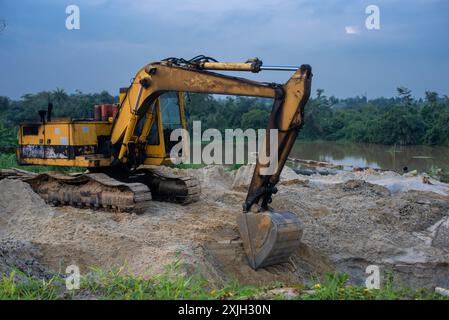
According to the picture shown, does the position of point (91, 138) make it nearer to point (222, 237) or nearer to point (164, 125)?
point (164, 125)

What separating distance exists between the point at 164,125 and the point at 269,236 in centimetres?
382

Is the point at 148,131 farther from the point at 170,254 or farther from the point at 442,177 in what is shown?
the point at 442,177

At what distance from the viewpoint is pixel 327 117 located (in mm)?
48875

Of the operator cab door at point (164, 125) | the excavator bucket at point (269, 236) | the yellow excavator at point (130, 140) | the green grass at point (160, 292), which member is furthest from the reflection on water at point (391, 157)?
the green grass at point (160, 292)

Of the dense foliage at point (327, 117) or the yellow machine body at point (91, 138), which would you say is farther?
the dense foliage at point (327, 117)

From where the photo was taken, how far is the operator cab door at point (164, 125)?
386 inches

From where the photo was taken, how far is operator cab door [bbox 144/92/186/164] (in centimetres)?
980

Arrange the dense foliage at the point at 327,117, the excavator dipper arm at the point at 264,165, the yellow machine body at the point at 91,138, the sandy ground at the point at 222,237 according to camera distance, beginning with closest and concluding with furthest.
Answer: the sandy ground at the point at 222,237, the excavator dipper arm at the point at 264,165, the yellow machine body at the point at 91,138, the dense foliage at the point at 327,117

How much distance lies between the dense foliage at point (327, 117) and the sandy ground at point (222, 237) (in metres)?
22.2

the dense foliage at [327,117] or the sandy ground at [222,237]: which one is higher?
the dense foliage at [327,117]

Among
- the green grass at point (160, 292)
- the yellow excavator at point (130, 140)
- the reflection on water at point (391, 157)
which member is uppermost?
Answer: the yellow excavator at point (130, 140)

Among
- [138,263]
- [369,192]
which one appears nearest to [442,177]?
[369,192]

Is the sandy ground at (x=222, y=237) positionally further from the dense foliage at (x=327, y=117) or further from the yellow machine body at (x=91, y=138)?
the dense foliage at (x=327, y=117)

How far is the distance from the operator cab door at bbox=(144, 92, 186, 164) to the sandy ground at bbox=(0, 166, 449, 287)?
836mm
